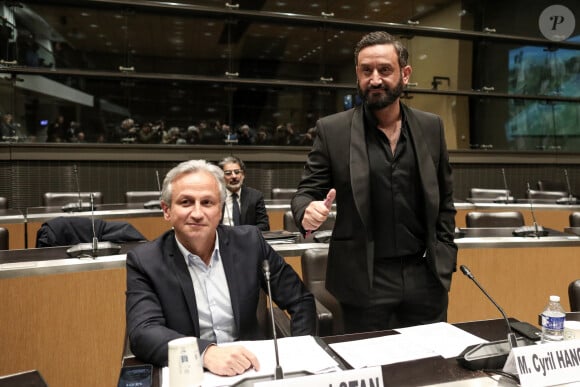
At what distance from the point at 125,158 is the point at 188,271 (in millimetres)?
4615

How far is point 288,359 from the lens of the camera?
1.20 m

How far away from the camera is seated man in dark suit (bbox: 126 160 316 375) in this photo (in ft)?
5.02

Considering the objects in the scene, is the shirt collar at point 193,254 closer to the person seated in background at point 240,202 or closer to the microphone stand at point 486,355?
the microphone stand at point 486,355

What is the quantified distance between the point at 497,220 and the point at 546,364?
114 inches

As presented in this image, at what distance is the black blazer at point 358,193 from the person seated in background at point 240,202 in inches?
90.0

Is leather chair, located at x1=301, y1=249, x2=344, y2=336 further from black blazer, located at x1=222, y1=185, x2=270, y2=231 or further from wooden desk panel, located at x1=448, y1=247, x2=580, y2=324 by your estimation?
black blazer, located at x1=222, y1=185, x2=270, y2=231

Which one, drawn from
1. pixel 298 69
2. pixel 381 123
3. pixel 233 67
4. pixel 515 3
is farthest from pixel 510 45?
pixel 381 123

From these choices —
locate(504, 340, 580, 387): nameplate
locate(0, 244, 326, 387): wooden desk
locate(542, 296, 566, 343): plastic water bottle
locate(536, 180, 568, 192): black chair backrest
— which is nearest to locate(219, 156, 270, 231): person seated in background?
locate(0, 244, 326, 387): wooden desk

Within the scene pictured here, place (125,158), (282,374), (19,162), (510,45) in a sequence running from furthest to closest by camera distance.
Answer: (510,45), (125,158), (19,162), (282,374)

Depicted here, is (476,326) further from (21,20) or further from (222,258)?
(21,20)

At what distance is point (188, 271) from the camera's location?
158cm

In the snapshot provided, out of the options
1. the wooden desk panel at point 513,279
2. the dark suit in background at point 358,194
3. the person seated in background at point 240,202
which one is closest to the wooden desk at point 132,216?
the person seated in background at point 240,202

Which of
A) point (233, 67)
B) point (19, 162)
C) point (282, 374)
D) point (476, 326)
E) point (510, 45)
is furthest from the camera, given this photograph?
point (510, 45)

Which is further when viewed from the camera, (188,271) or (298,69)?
(298,69)
